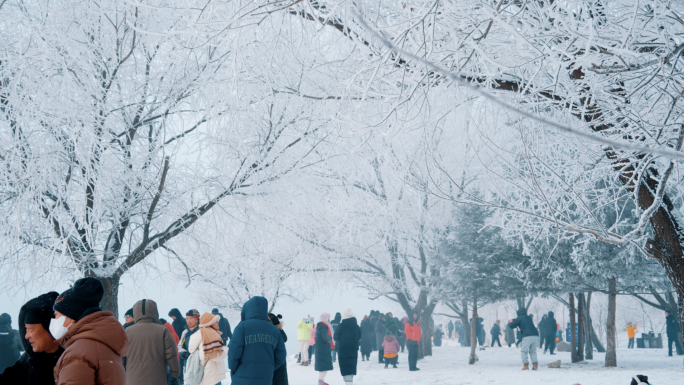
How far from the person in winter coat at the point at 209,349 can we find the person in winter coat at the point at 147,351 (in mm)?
548

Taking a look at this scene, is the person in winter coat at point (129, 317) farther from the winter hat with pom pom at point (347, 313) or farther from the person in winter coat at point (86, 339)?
the person in winter coat at point (86, 339)

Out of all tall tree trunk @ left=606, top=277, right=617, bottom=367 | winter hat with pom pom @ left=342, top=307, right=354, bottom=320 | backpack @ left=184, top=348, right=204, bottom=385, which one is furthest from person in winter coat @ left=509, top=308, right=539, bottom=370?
backpack @ left=184, top=348, right=204, bottom=385

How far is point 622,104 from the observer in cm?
385

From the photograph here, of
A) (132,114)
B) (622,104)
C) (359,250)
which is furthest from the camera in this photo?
(359,250)

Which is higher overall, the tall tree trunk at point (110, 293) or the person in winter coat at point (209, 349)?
the tall tree trunk at point (110, 293)

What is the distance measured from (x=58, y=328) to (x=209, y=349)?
3548mm

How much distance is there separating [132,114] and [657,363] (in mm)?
17129

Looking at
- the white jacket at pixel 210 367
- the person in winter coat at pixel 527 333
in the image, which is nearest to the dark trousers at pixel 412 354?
the person in winter coat at pixel 527 333

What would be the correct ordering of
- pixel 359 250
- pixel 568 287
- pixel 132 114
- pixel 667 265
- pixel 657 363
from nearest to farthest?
pixel 667 265, pixel 132 114, pixel 568 287, pixel 657 363, pixel 359 250

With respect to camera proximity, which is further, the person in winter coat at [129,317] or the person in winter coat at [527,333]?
the person in winter coat at [527,333]

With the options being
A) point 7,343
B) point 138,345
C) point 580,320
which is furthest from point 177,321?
point 580,320

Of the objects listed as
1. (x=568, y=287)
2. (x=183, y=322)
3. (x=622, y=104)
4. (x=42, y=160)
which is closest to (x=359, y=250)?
(x=568, y=287)

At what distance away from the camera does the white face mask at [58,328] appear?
2934mm

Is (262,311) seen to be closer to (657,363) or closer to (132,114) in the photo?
(132,114)
